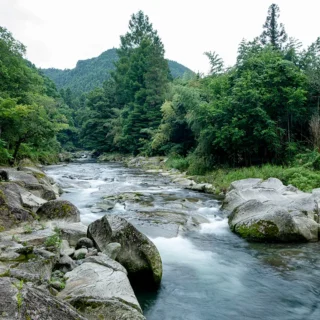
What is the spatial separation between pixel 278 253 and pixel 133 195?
7.44 metres

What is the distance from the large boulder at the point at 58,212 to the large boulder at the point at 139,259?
234cm

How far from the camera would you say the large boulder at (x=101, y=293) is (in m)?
3.79

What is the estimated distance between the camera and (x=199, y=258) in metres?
7.16

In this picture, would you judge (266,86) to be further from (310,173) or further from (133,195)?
(133,195)

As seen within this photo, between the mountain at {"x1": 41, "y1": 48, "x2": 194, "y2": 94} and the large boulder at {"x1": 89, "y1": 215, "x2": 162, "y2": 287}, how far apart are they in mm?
112798

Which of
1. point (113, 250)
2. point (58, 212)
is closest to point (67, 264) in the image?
point (113, 250)

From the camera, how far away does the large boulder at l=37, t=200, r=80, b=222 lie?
758cm

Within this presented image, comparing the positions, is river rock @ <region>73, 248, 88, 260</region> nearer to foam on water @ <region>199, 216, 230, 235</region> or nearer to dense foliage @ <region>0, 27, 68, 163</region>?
foam on water @ <region>199, 216, 230, 235</region>

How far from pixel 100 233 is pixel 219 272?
2659 millimetres

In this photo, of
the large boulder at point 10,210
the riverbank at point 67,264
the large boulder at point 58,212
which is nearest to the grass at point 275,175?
the large boulder at point 58,212

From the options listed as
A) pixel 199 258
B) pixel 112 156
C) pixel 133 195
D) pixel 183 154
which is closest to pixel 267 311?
pixel 199 258

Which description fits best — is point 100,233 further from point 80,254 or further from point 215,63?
point 215,63

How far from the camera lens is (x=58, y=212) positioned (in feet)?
25.3

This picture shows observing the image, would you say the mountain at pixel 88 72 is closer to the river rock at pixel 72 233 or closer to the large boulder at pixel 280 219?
the large boulder at pixel 280 219
